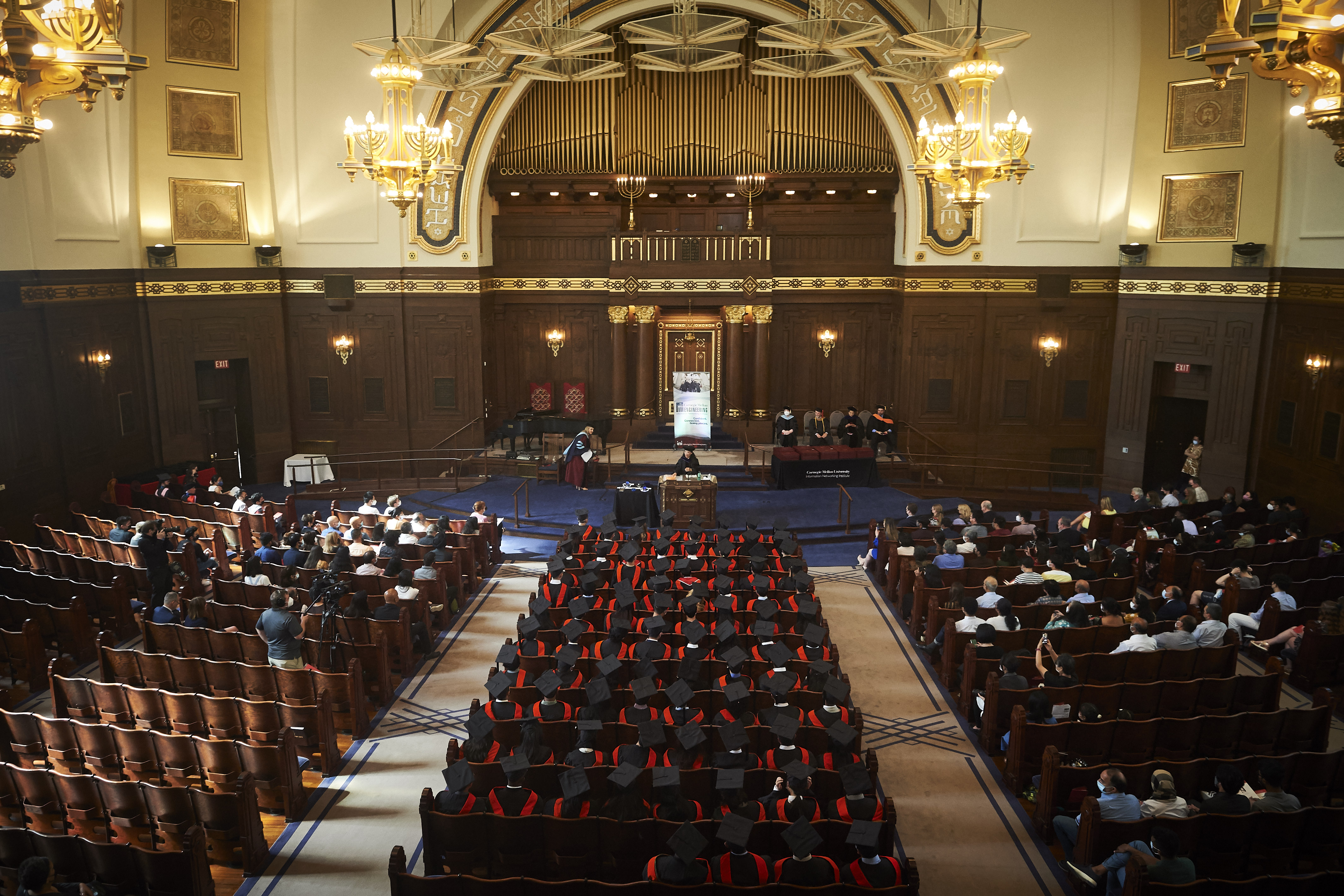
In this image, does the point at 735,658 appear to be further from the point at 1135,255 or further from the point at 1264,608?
the point at 1135,255

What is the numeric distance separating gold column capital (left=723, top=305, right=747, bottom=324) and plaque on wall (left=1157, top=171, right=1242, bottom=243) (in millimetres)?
8784

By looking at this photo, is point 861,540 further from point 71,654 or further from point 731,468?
point 71,654

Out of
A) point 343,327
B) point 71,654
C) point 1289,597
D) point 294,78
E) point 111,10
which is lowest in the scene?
point 71,654

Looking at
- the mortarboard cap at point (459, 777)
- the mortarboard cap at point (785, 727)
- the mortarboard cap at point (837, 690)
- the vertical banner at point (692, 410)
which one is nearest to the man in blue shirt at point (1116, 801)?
the mortarboard cap at point (837, 690)

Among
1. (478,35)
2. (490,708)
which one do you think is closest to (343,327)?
(478,35)

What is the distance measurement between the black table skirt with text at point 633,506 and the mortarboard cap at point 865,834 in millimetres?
10706

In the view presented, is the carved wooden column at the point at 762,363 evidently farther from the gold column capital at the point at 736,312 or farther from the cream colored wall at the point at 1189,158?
the cream colored wall at the point at 1189,158

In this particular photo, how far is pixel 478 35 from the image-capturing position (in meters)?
19.3

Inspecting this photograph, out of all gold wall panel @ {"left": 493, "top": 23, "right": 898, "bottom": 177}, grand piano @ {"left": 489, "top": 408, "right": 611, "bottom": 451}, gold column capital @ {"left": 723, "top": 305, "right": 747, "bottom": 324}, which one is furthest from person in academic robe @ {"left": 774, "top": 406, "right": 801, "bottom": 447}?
gold wall panel @ {"left": 493, "top": 23, "right": 898, "bottom": 177}

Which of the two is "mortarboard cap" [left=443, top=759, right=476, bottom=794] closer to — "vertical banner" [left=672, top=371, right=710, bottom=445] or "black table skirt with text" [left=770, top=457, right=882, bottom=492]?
"black table skirt with text" [left=770, top=457, right=882, bottom=492]

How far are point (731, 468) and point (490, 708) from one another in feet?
41.1

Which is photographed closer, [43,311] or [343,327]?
[43,311]

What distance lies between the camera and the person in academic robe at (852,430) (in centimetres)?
2011

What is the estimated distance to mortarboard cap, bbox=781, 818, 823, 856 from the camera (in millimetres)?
5809
